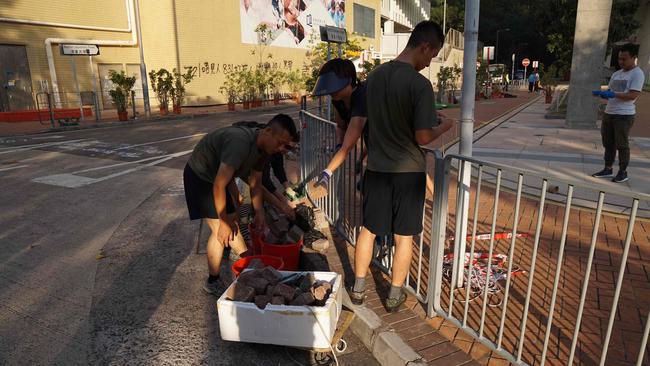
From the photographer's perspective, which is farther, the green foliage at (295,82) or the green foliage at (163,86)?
the green foliage at (295,82)

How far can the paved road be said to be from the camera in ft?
10.2

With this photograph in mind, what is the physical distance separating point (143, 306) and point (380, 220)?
6.54 ft

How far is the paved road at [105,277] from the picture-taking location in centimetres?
310

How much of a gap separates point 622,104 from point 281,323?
5.78 meters

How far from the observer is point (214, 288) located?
3.85m

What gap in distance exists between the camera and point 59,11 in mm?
20109

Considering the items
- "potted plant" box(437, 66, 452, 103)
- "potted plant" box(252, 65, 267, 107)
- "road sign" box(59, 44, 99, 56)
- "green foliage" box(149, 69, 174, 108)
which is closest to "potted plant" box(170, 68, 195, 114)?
"green foliage" box(149, 69, 174, 108)

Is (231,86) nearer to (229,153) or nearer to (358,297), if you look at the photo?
(229,153)

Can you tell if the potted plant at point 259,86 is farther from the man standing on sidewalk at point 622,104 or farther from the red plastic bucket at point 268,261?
the red plastic bucket at point 268,261

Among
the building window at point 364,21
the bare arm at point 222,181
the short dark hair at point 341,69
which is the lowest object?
the bare arm at point 222,181

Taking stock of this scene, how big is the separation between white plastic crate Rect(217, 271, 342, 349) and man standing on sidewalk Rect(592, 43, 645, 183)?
533cm

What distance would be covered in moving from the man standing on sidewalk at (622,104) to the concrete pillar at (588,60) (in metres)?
7.24

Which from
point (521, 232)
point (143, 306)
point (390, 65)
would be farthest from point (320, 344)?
point (521, 232)

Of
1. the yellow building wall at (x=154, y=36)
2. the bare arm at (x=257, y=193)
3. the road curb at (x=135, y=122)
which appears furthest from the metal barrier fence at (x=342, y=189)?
the yellow building wall at (x=154, y=36)
